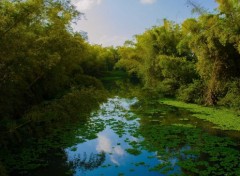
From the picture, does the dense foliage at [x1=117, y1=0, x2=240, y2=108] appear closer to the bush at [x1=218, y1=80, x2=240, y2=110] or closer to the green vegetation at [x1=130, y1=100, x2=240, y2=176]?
the bush at [x1=218, y1=80, x2=240, y2=110]

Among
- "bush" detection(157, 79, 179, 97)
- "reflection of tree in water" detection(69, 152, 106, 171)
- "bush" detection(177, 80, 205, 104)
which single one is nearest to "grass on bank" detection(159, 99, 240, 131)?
"bush" detection(177, 80, 205, 104)

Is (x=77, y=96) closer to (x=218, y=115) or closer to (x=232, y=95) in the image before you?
(x=218, y=115)

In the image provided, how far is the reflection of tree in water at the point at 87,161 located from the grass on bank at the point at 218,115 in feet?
20.9

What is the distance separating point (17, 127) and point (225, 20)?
12782mm

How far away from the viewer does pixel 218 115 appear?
17062 millimetres

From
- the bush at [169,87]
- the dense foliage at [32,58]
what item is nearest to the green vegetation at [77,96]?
the dense foliage at [32,58]

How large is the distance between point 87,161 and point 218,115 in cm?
902

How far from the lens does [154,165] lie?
10102 millimetres

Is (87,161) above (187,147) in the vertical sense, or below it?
below

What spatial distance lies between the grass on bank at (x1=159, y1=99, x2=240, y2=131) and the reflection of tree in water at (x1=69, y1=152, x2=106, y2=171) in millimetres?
6365

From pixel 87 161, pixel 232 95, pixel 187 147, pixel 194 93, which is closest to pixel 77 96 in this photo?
pixel 87 161

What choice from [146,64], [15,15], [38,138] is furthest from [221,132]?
[146,64]

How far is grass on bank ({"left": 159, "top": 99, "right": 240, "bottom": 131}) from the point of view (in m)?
14.9

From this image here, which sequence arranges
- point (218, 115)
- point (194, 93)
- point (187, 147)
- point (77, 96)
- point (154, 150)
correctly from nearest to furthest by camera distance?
point (77, 96)
point (154, 150)
point (187, 147)
point (218, 115)
point (194, 93)
